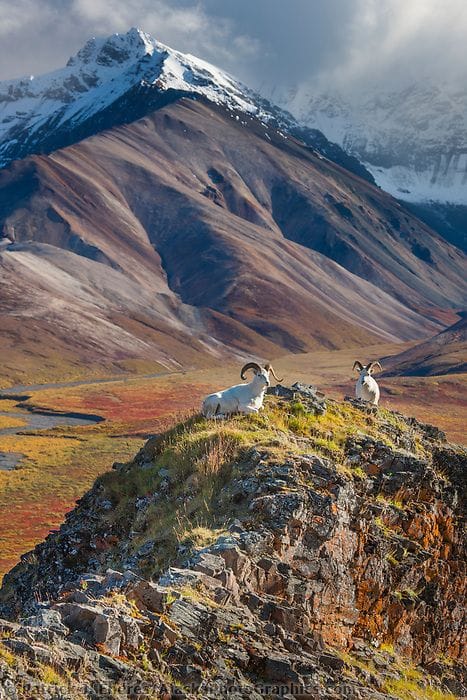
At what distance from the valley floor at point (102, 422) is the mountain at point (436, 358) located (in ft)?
36.6

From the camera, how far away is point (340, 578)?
12.8 m

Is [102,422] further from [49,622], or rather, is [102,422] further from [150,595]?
[49,622]

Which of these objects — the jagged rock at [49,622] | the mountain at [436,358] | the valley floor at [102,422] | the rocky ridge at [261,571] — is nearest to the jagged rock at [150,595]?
the rocky ridge at [261,571]

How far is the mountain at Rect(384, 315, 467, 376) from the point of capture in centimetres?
14075

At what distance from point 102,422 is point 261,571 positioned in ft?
289

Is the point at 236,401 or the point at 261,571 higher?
the point at 236,401

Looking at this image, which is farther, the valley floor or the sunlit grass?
the sunlit grass

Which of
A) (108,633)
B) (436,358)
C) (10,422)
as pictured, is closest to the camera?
(108,633)

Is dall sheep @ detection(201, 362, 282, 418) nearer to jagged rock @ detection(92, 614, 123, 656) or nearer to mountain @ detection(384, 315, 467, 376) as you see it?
jagged rock @ detection(92, 614, 123, 656)

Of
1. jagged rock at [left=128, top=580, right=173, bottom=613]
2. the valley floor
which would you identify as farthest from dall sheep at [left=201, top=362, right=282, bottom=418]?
jagged rock at [left=128, top=580, right=173, bottom=613]

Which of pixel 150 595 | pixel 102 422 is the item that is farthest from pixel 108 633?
pixel 102 422

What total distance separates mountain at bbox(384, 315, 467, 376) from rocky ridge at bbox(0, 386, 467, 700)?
122304 mm

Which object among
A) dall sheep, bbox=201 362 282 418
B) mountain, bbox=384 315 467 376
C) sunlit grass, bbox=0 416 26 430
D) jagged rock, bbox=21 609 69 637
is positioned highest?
mountain, bbox=384 315 467 376

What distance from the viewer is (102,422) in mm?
97125
